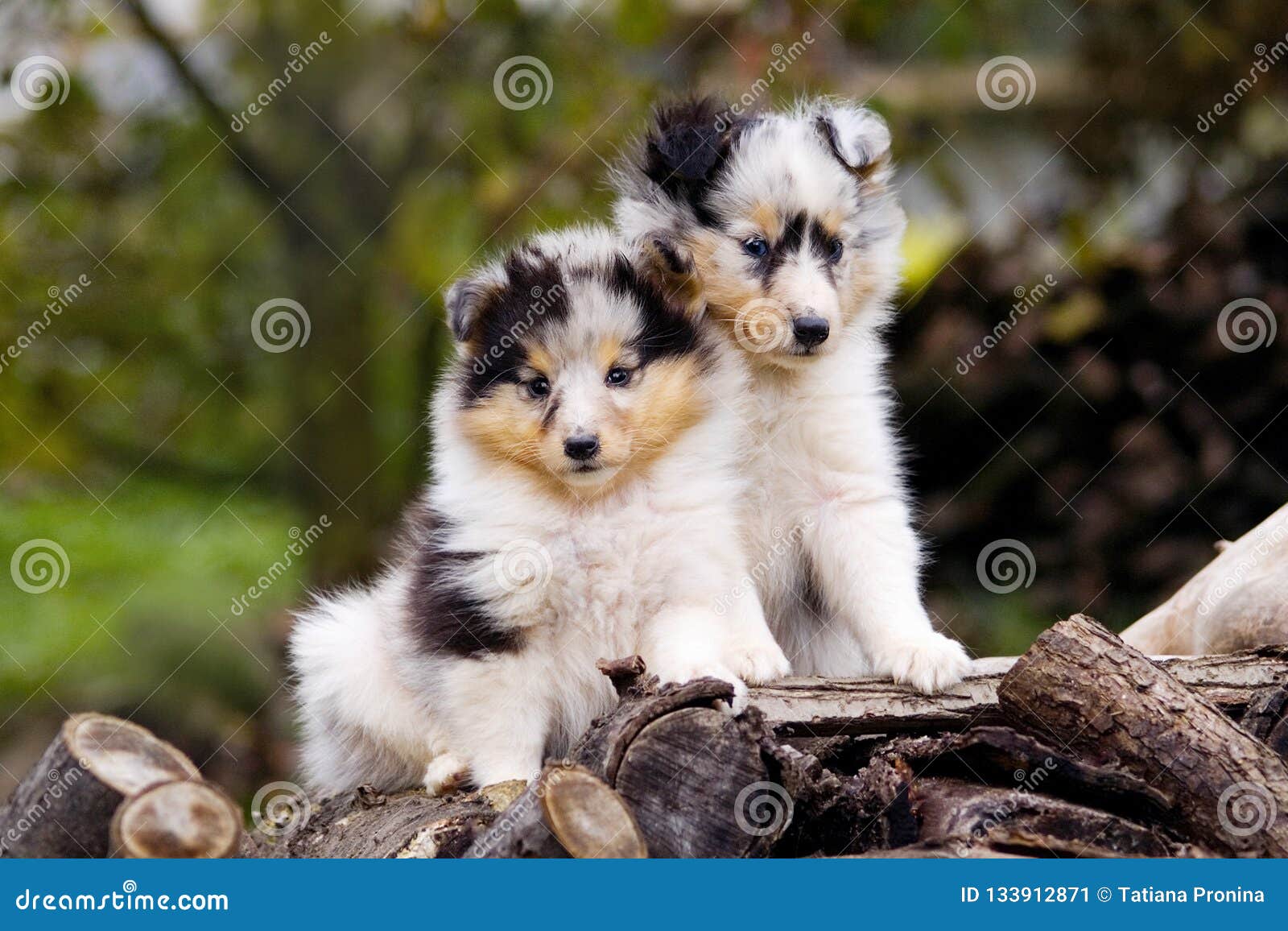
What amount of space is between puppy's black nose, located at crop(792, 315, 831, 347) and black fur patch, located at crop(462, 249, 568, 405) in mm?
744

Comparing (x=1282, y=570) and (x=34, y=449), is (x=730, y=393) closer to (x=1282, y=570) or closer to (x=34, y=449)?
(x=1282, y=570)

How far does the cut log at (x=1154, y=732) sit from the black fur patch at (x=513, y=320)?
5.70 feet

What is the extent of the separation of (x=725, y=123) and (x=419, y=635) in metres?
2.09

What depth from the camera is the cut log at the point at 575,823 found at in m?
3.17

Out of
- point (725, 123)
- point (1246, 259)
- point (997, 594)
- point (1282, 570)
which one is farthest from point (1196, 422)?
point (725, 123)

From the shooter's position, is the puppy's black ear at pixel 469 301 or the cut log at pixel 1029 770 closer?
the cut log at pixel 1029 770

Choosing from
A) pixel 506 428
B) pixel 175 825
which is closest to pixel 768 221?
pixel 506 428

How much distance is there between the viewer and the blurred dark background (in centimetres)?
748

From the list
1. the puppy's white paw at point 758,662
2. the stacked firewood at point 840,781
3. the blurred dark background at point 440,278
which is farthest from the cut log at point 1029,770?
the blurred dark background at point 440,278

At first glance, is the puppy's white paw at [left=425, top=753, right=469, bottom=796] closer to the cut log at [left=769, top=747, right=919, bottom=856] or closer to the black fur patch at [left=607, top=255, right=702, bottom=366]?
the cut log at [left=769, top=747, right=919, bottom=856]

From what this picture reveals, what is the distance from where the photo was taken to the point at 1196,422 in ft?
26.0

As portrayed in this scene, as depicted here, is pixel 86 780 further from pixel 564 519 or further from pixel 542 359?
pixel 542 359

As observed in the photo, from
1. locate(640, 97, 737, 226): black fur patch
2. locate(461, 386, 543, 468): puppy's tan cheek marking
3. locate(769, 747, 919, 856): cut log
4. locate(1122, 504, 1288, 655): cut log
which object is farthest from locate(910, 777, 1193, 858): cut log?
locate(640, 97, 737, 226): black fur patch

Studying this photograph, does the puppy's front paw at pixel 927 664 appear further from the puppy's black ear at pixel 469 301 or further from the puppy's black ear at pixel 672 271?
the puppy's black ear at pixel 469 301
